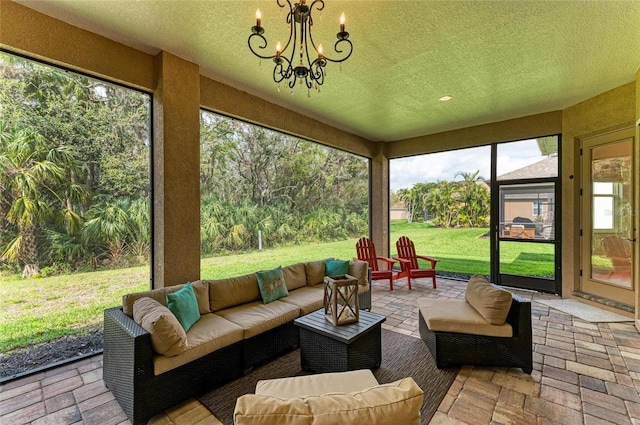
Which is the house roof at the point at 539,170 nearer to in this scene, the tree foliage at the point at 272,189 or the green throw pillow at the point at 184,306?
the tree foliage at the point at 272,189

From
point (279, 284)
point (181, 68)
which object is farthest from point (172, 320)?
point (181, 68)

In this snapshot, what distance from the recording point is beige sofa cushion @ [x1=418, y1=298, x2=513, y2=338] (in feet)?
8.10

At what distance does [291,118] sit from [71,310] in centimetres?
364

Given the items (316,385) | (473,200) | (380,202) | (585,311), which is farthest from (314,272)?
(473,200)

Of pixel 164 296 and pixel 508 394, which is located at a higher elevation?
pixel 164 296

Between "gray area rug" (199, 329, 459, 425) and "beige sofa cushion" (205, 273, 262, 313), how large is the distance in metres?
0.71

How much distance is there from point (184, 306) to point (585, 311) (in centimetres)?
518

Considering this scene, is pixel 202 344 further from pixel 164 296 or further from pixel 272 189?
pixel 272 189

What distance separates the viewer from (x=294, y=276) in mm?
3611

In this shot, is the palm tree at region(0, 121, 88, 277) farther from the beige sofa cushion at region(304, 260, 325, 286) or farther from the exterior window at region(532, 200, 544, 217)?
the exterior window at region(532, 200, 544, 217)

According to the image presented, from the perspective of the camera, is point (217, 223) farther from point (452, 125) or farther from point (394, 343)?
point (452, 125)

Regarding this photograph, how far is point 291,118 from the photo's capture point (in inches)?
177

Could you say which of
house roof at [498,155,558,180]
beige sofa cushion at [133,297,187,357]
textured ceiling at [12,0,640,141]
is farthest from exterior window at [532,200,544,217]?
beige sofa cushion at [133,297,187,357]

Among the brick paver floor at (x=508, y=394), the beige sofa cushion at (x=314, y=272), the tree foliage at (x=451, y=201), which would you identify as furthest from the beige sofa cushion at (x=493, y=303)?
the tree foliage at (x=451, y=201)
